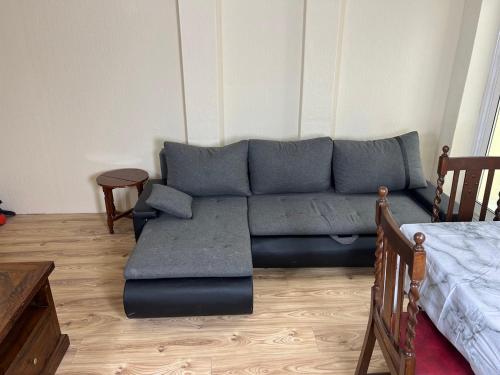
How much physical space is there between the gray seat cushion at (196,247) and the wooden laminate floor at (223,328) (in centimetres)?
34

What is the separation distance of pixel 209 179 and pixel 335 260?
1100 mm

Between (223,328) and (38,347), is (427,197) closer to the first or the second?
(223,328)

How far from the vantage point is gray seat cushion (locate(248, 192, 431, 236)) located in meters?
2.42

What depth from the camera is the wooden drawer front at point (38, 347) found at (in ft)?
5.00

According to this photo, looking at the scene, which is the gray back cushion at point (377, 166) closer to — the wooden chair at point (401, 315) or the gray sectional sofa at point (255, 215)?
the gray sectional sofa at point (255, 215)

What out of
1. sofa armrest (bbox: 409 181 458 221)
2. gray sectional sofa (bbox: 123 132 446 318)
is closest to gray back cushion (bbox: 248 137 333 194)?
gray sectional sofa (bbox: 123 132 446 318)

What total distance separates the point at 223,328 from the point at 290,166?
1.31 m

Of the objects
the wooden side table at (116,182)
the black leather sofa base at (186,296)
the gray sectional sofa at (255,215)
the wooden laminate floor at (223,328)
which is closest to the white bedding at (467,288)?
the wooden laminate floor at (223,328)

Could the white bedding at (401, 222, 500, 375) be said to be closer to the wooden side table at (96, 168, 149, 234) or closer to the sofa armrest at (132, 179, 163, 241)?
the sofa armrest at (132, 179, 163, 241)

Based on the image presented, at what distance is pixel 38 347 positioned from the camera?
168 cm

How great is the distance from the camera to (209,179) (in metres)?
2.80

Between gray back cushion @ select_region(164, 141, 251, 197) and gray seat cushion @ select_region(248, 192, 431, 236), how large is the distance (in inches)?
8.0

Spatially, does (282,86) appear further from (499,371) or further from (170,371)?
(499,371)

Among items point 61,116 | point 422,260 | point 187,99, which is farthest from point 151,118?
point 422,260
